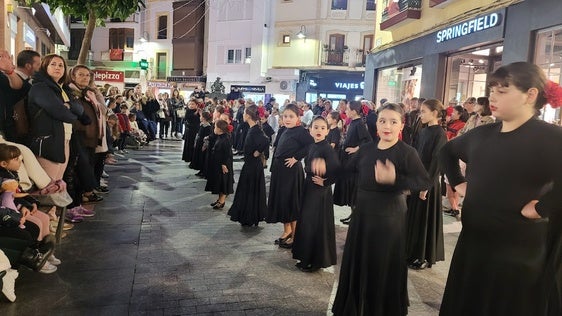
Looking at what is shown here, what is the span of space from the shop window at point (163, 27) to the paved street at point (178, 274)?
35.9m

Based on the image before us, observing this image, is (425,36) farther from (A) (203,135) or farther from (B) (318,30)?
(B) (318,30)

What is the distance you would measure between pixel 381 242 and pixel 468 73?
32.9 ft

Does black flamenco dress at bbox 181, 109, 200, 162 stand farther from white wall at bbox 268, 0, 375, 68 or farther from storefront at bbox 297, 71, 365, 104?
white wall at bbox 268, 0, 375, 68

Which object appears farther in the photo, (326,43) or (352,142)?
(326,43)

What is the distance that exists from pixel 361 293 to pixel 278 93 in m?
29.3

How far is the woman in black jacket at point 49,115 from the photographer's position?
5.25 m

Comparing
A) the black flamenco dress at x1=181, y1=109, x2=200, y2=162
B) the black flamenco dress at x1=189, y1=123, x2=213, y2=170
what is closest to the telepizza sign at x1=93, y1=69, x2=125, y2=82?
the black flamenco dress at x1=181, y1=109, x2=200, y2=162

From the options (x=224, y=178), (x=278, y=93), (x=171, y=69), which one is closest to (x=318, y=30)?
(x=278, y=93)

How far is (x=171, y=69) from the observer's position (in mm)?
40812

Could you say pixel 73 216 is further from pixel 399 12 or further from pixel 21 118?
pixel 399 12

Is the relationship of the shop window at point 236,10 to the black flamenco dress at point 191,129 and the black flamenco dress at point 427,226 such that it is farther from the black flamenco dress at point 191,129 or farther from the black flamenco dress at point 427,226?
the black flamenco dress at point 427,226

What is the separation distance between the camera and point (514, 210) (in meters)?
2.58

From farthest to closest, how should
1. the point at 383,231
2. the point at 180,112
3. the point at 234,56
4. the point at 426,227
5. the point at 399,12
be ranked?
the point at 234,56
the point at 180,112
the point at 399,12
the point at 426,227
the point at 383,231

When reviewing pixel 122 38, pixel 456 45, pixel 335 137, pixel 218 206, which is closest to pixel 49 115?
pixel 218 206
